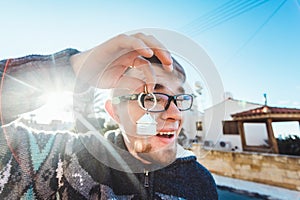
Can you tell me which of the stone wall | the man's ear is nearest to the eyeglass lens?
the man's ear

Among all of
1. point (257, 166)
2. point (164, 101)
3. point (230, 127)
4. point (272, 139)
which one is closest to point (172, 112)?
point (164, 101)

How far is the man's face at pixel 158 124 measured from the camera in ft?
2.69

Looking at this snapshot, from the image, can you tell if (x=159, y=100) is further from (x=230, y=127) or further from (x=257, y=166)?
(x=230, y=127)

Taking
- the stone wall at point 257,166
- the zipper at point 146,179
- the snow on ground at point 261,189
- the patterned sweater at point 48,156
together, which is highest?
the patterned sweater at point 48,156

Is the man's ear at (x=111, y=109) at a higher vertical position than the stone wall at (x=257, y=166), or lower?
higher

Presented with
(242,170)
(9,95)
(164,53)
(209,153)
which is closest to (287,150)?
(242,170)

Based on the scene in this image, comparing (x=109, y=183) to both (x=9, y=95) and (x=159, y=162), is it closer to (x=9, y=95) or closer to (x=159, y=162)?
(x=159, y=162)

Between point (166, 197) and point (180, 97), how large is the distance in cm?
59

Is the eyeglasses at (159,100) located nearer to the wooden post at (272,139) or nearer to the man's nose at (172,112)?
the man's nose at (172,112)

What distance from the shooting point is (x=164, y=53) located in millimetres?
635

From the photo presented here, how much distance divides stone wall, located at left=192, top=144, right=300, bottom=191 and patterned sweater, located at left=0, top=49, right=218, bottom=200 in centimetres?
525

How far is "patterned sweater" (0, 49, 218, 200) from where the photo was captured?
65 centimetres

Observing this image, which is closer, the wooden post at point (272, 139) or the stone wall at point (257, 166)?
the stone wall at point (257, 166)

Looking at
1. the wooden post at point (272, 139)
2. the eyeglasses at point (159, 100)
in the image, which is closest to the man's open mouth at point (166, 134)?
the eyeglasses at point (159, 100)
